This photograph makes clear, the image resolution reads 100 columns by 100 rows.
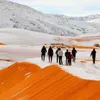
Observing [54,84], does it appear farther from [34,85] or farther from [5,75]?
[5,75]

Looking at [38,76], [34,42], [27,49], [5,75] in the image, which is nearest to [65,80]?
[38,76]

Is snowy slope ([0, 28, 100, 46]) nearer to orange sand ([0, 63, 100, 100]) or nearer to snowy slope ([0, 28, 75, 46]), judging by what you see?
snowy slope ([0, 28, 75, 46])

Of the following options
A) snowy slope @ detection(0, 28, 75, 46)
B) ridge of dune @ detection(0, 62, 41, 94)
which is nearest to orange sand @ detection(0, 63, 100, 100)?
ridge of dune @ detection(0, 62, 41, 94)

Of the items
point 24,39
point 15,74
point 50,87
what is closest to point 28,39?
point 24,39

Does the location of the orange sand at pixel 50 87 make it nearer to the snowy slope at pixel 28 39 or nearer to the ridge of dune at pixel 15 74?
the ridge of dune at pixel 15 74

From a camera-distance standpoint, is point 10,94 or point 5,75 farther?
point 5,75

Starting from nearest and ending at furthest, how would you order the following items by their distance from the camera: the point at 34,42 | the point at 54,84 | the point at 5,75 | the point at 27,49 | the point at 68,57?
the point at 54,84
the point at 5,75
the point at 68,57
the point at 27,49
the point at 34,42

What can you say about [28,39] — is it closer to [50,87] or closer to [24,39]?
[24,39]

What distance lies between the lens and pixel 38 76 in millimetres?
21469

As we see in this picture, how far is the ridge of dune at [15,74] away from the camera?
2314 centimetres

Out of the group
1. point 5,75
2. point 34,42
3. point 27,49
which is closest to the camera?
point 5,75

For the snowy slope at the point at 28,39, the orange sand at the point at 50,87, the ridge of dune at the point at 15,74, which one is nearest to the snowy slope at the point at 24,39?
the snowy slope at the point at 28,39

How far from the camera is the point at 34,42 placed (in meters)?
72.2

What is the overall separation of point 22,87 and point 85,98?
487cm
